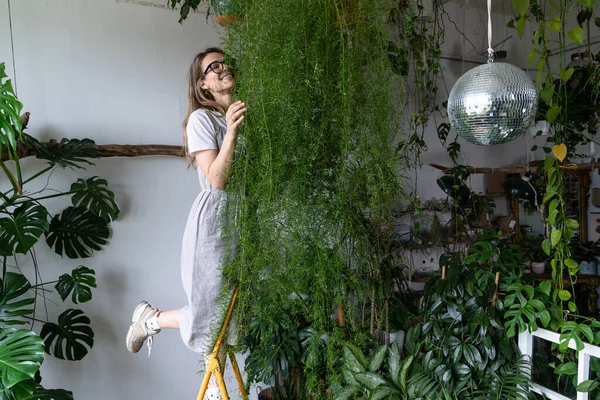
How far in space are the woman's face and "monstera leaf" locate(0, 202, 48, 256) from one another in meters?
1.08

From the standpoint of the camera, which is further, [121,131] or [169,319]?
[121,131]

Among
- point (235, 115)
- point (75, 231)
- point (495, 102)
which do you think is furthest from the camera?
point (75, 231)

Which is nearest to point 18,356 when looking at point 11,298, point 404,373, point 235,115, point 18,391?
point 18,391

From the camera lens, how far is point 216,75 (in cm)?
140

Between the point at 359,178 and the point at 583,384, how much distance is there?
1008 mm

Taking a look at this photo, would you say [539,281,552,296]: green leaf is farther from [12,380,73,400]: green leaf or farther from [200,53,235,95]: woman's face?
[12,380,73,400]: green leaf

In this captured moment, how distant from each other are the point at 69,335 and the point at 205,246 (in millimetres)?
1261

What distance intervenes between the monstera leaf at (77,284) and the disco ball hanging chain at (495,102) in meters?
1.83

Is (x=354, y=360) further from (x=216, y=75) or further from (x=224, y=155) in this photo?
(x=216, y=75)

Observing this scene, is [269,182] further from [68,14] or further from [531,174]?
[531,174]

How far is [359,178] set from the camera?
129cm

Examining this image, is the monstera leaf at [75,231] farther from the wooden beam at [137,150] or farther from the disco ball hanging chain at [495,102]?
the disco ball hanging chain at [495,102]

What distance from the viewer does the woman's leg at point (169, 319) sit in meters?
1.56

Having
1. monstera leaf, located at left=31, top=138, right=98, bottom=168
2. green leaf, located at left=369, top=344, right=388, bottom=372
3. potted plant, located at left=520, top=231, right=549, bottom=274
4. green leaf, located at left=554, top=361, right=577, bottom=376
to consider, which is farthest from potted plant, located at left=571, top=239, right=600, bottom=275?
monstera leaf, located at left=31, top=138, right=98, bottom=168
